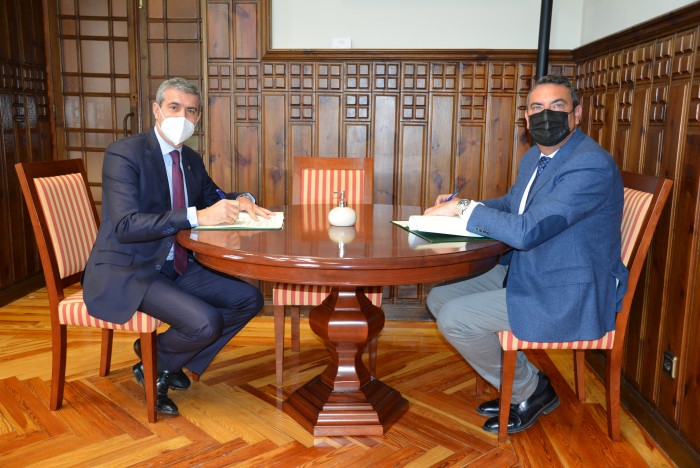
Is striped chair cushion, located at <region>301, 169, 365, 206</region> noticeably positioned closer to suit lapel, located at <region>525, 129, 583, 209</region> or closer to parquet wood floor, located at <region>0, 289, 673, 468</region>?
parquet wood floor, located at <region>0, 289, 673, 468</region>

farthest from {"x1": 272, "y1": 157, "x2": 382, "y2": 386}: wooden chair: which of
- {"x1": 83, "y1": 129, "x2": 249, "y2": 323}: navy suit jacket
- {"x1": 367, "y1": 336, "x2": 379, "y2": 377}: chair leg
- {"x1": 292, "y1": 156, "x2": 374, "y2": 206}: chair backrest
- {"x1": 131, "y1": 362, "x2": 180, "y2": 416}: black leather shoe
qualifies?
{"x1": 83, "y1": 129, "x2": 249, "y2": 323}: navy suit jacket

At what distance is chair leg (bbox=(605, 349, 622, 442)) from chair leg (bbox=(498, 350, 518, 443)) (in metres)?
0.35

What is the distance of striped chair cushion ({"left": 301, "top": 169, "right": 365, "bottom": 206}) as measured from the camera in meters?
3.18

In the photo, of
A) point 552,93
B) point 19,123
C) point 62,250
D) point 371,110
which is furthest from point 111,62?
point 552,93

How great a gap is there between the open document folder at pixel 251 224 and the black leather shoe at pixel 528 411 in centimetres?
110

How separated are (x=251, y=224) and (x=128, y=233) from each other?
1.39ft

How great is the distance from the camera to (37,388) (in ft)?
8.79

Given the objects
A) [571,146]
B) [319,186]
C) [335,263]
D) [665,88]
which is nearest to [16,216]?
[319,186]

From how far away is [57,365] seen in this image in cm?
243

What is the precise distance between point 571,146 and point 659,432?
110 centimetres

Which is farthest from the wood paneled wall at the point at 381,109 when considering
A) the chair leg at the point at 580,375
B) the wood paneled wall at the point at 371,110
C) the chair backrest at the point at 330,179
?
the chair leg at the point at 580,375

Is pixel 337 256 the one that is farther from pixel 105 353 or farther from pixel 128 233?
pixel 105 353

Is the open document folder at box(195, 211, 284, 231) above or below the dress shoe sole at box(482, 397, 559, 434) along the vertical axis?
above

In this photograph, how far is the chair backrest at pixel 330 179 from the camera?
3174mm
